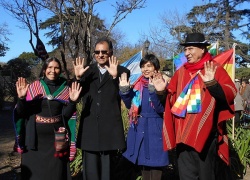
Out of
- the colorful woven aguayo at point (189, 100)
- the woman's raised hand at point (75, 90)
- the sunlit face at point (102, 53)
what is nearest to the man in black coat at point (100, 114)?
the sunlit face at point (102, 53)

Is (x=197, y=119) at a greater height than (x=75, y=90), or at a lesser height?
lesser

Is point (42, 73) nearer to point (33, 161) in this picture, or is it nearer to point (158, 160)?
point (33, 161)

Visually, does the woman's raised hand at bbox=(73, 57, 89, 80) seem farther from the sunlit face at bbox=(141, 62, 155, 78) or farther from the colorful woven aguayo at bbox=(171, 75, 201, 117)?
the colorful woven aguayo at bbox=(171, 75, 201, 117)

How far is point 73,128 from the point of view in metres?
3.87

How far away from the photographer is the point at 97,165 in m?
3.62

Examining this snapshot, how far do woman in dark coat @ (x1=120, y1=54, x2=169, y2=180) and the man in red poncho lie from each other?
0.30 meters

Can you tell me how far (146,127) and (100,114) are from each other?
23.2 inches

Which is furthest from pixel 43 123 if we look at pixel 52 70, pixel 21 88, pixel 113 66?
pixel 113 66

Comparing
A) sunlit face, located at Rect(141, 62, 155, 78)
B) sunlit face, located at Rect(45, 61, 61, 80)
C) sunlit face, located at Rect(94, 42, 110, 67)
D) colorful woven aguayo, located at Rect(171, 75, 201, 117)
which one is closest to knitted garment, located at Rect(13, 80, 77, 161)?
sunlit face, located at Rect(45, 61, 61, 80)

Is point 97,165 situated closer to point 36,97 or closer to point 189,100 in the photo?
point 36,97

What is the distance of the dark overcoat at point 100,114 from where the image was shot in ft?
11.7

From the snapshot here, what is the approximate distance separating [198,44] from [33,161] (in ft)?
7.34

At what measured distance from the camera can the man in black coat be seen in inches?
140

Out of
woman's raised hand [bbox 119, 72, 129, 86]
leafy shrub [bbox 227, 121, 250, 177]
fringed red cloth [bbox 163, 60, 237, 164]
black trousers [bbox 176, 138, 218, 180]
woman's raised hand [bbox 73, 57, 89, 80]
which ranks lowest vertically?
leafy shrub [bbox 227, 121, 250, 177]
